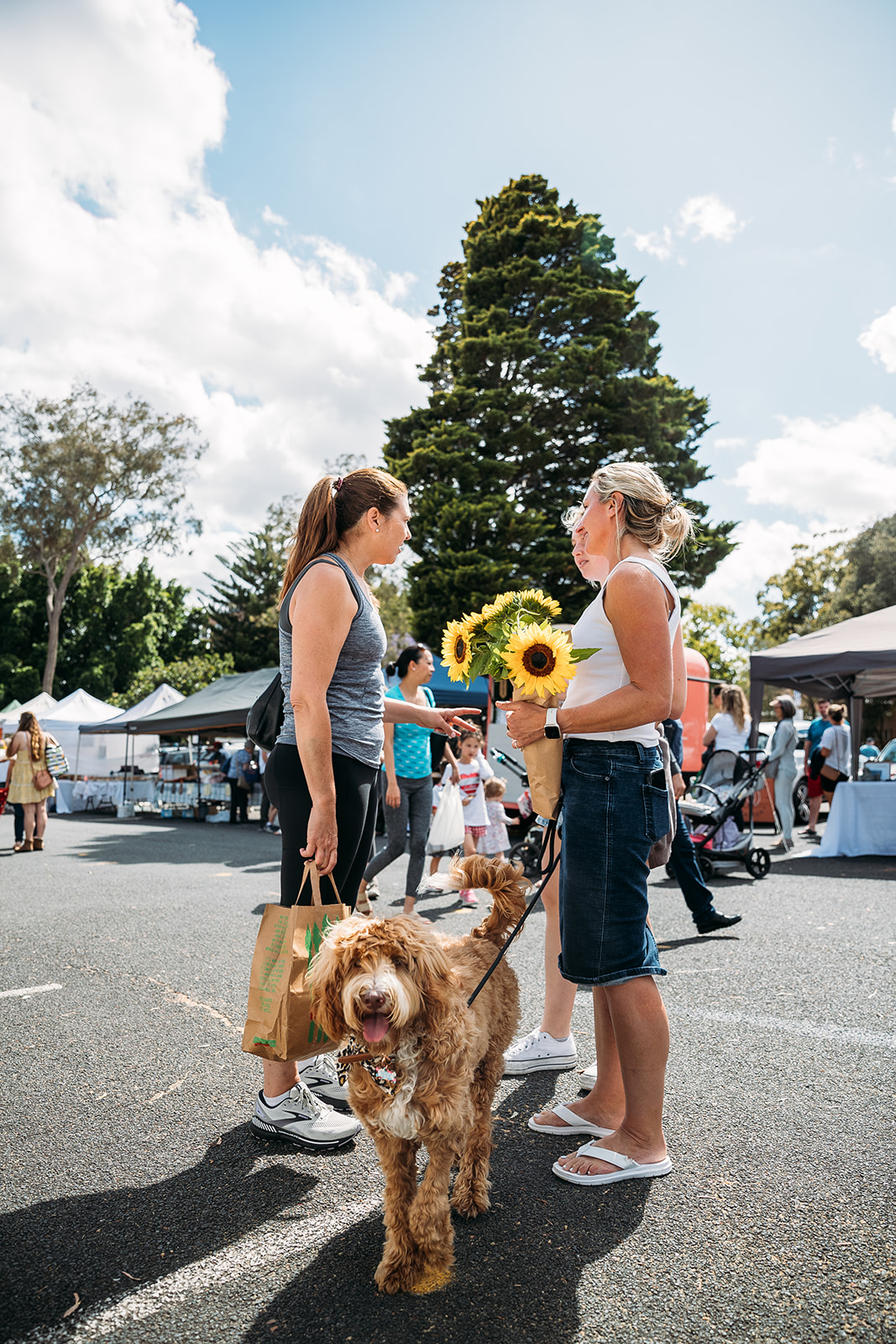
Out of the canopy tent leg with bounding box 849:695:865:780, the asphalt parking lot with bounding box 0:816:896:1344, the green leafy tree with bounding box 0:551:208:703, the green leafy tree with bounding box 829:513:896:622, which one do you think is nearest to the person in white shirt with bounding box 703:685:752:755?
the canopy tent leg with bounding box 849:695:865:780

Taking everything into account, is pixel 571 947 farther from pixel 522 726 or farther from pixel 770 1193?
pixel 770 1193

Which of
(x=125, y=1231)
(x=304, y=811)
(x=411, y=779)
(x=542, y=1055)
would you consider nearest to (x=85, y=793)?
(x=411, y=779)

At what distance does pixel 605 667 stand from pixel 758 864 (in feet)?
22.5

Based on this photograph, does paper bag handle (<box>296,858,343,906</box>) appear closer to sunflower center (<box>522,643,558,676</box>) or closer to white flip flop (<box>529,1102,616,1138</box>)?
sunflower center (<box>522,643,558,676</box>)

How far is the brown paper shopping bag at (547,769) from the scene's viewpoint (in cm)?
235

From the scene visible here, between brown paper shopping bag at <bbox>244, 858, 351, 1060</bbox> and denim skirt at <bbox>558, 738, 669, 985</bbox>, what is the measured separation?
2.21ft

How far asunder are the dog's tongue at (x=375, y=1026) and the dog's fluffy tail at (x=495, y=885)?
1.80 ft

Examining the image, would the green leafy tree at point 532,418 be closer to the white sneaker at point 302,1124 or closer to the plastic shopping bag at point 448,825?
the plastic shopping bag at point 448,825

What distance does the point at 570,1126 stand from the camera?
8.43 ft

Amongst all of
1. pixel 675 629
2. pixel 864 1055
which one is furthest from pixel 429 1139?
pixel 864 1055

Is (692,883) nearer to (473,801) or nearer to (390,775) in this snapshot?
(390,775)

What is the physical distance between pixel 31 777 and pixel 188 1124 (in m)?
9.47

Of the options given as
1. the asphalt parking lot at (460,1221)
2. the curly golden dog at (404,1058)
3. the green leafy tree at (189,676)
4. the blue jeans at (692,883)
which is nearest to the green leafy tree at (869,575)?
the green leafy tree at (189,676)

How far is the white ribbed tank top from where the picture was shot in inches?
88.6
